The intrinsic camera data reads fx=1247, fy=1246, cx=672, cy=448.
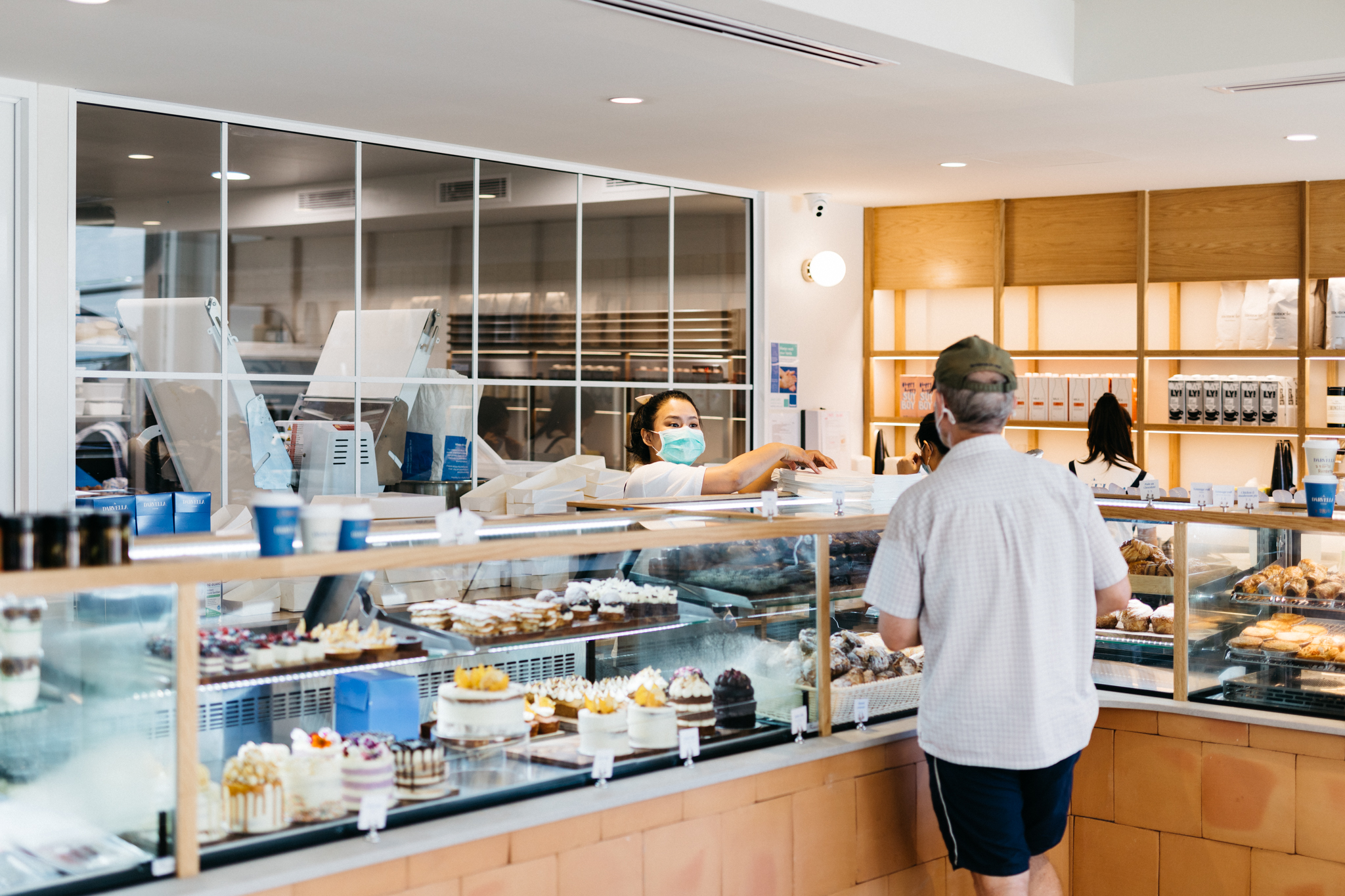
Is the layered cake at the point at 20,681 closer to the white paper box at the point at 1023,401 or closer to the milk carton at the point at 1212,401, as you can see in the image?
the white paper box at the point at 1023,401

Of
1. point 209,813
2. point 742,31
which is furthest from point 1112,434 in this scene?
point 209,813

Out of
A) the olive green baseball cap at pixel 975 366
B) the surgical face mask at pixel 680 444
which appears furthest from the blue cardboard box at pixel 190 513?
the olive green baseball cap at pixel 975 366

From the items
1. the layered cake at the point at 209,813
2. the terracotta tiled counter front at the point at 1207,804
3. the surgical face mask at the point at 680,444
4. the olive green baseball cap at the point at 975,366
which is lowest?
the terracotta tiled counter front at the point at 1207,804

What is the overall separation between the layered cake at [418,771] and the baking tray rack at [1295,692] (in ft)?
6.98

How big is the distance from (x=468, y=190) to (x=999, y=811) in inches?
166

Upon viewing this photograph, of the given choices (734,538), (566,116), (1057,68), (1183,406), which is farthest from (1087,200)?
(734,538)

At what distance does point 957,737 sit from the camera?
8.54 ft

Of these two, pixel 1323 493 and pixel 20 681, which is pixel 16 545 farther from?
pixel 1323 493

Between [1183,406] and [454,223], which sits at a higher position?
[454,223]

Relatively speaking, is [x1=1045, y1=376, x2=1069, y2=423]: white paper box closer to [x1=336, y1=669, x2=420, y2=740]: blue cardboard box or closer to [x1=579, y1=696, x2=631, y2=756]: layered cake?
[x1=579, y1=696, x2=631, y2=756]: layered cake

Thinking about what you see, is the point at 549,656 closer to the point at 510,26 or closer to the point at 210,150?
the point at 510,26

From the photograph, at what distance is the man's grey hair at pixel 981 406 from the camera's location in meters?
2.59

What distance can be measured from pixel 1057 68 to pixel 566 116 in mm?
1930

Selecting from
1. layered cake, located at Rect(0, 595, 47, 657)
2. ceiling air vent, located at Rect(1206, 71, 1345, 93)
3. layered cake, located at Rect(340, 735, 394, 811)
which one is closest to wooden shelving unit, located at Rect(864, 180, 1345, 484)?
ceiling air vent, located at Rect(1206, 71, 1345, 93)
